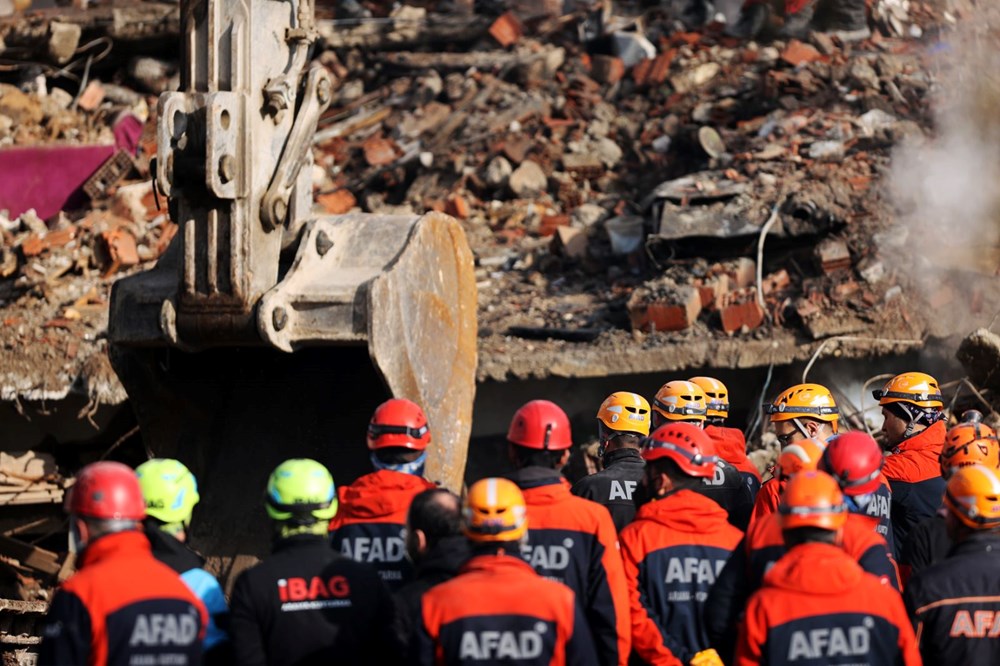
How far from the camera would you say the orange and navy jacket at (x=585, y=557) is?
18.0ft

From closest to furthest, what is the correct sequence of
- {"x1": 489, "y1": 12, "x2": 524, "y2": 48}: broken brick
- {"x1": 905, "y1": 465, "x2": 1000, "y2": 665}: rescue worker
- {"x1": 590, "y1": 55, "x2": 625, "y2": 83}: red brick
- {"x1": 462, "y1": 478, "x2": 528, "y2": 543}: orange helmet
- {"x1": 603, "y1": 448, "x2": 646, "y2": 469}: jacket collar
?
1. {"x1": 462, "y1": 478, "x2": 528, "y2": 543}: orange helmet
2. {"x1": 905, "y1": 465, "x2": 1000, "y2": 665}: rescue worker
3. {"x1": 603, "y1": 448, "x2": 646, "y2": 469}: jacket collar
4. {"x1": 590, "y1": 55, "x2": 625, "y2": 83}: red brick
5. {"x1": 489, "y1": 12, "x2": 524, "y2": 48}: broken brick

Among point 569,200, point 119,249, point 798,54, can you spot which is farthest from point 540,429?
point 798,54

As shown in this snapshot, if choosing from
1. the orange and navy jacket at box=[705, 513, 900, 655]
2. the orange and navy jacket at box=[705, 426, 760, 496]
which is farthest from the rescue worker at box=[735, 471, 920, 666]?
the orange and navy jacket at box=[705, 426, 760, 496]

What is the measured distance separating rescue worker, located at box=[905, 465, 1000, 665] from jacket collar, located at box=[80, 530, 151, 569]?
9.90 ft

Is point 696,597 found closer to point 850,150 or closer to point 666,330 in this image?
point 666,330

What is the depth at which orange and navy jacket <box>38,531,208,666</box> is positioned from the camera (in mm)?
4664

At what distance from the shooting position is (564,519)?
5.60m

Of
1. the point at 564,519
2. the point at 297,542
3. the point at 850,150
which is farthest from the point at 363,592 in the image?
the point at 850,150

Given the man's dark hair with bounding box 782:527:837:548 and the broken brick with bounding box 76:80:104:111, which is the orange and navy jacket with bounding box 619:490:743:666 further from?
the broken brick with bounding box 76:80:104:111

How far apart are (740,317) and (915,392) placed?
14.5 feet

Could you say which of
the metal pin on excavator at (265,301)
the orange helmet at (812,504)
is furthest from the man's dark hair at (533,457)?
the metal pin on excavator at (265,301)

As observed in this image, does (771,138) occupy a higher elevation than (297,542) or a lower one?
higher

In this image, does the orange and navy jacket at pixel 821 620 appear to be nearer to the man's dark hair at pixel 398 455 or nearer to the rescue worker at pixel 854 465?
the rescue worker at pixel 854 465

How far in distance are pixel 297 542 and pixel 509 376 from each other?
266 inches
